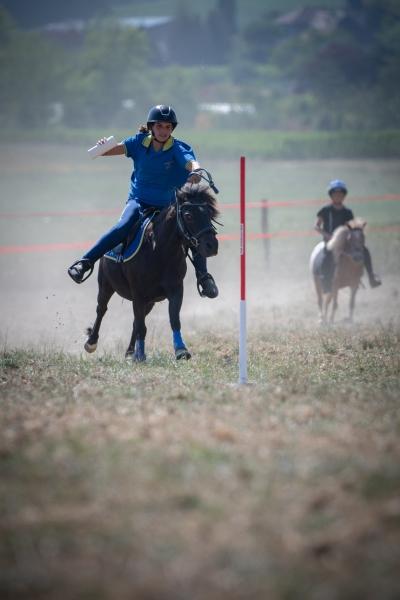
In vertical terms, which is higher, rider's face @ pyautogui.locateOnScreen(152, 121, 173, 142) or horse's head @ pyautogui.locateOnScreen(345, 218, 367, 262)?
rider's face @ pyautogui.locateOnScreen(152, 121, 173, 142)

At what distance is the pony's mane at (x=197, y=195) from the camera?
11008mm

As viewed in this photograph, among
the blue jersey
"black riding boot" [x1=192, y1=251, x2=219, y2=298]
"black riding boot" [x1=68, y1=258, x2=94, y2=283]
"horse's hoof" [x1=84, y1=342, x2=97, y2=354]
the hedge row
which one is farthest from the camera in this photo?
the hedge row

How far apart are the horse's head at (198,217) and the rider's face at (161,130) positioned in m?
0.74

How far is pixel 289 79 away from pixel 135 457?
82816mm

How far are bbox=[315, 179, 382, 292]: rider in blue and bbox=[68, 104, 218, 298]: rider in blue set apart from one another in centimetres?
687

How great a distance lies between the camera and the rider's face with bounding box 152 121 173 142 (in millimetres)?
11352

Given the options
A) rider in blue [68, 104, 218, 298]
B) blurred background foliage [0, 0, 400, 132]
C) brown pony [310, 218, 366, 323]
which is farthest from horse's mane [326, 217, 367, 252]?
blurred background foliage [0, 0, 400, 132]

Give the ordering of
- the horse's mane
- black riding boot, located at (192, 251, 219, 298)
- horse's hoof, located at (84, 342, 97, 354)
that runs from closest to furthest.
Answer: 1. black riding boot, located at (192, 251, 219, 298)
2. horse's hoof, located at (84, 342, 97, 354)
3. the horse's mane

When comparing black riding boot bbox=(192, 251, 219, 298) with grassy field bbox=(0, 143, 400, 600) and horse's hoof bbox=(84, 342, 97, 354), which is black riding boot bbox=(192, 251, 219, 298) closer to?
grassy field bbox=(0, 143, 400, 600)

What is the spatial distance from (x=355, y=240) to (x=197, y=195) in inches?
295

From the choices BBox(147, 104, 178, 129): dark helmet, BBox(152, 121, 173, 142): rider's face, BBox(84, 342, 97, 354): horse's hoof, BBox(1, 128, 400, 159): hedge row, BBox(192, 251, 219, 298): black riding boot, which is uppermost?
BBox(1, 128, 400, 159): hedge row

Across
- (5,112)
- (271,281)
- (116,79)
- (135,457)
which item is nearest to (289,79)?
(116,79)

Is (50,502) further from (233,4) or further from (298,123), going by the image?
(233,4)

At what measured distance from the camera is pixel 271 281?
23.3 metres
